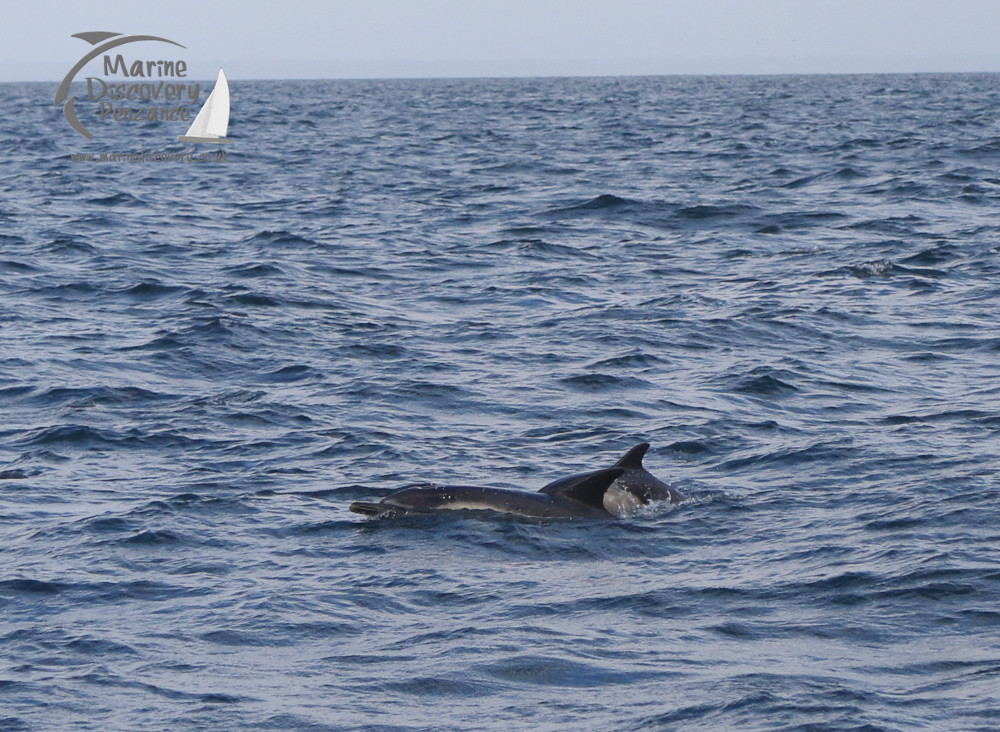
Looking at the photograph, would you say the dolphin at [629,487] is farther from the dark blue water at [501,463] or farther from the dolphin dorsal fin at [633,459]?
the dark blue water at [501,463]

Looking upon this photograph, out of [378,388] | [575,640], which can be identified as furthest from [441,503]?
[378,388]

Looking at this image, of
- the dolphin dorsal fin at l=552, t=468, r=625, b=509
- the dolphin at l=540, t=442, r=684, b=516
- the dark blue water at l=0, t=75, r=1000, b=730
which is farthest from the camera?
the dolphin at l=540, t=442, r=684, b=516

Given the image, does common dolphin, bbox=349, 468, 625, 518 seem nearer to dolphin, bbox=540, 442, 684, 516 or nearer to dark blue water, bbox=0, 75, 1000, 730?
dolphin, bbox=540, 442, 684, 516

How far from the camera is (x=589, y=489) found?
1227 centimetres

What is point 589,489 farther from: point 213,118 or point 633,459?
point 213,118

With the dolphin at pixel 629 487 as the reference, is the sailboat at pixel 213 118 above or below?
above

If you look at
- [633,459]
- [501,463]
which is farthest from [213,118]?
[633,459]

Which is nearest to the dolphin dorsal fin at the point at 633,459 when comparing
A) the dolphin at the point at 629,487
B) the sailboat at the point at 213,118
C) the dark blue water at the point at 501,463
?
the dolphin at the point at 629,487

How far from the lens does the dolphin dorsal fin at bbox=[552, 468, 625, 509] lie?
12.2 m

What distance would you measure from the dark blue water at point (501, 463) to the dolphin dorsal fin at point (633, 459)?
18.3 inches

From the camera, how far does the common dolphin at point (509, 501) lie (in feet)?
40.0

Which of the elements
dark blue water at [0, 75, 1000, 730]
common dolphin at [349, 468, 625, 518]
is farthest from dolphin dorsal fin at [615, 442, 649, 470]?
dark blue water at [0, 75, 1000, 730]

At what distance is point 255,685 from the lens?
8.91 metres

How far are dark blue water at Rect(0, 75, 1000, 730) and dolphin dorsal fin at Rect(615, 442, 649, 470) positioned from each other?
0.46m
